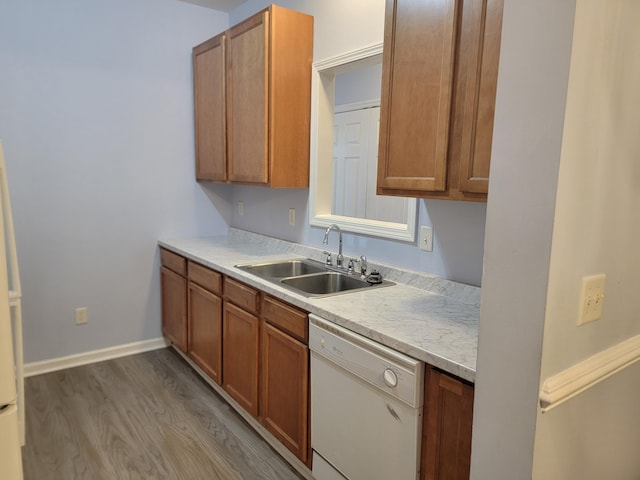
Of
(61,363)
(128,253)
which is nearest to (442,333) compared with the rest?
(128,253)

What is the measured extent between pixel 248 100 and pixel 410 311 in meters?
1.72

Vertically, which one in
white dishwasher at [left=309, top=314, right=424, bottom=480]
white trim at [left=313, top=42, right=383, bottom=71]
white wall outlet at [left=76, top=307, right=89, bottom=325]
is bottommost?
white wall outlet at [left=76, top=307, right=89, bottom=325]

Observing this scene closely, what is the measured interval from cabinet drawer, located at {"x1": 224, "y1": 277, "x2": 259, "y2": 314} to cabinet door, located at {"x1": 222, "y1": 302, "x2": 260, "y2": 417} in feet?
0.12

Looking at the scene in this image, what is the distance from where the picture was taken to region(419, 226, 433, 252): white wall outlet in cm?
212

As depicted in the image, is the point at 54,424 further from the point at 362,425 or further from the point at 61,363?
the point at 362,425

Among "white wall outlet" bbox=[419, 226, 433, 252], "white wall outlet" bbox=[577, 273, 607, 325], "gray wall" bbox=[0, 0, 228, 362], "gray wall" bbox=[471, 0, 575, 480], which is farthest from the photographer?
"gray wall" bbox=[0, 0, 228, 362]

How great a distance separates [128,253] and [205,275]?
95 cm

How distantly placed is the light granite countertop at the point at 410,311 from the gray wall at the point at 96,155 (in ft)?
3.22

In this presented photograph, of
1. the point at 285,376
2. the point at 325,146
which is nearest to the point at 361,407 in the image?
the point at 285,376

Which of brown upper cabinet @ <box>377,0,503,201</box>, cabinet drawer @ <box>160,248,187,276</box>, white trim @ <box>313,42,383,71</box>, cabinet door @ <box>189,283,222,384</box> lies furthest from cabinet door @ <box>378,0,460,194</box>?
cabinet drawer @ <box>160,248,187,276</box>

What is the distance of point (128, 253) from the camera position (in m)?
3.40

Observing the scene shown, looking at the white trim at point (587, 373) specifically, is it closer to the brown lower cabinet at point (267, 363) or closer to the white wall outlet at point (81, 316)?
the brown lower cabinet at point (267, 363)

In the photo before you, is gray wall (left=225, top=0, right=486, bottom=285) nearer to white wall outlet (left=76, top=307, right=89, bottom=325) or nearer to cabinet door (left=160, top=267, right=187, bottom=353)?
cabinet door (left=160, top=267, right=187, bottom=353)

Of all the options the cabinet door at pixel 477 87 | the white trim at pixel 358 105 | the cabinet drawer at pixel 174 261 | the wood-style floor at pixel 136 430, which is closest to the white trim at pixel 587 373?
the cabinet door at pixel 477 87
